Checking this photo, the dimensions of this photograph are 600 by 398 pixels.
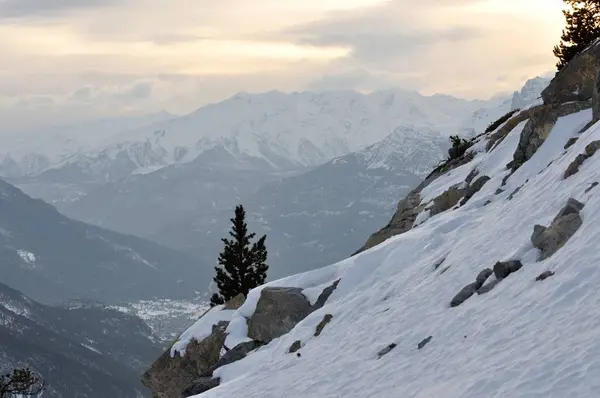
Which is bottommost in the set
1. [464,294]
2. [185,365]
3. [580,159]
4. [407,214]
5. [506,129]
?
[185,365]

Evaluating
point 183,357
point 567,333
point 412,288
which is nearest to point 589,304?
point 567,333

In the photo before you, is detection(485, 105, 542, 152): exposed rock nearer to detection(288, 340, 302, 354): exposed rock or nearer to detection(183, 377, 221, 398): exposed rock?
detection(288, 340, 302, 354): exposed rock

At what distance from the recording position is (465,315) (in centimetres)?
1948

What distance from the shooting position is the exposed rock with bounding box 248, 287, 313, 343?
3312cm

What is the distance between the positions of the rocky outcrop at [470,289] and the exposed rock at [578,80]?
1814 centimetres

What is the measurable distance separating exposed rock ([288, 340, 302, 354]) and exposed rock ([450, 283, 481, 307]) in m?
8.51

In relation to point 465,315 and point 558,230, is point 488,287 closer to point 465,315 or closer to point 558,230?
point 465,315

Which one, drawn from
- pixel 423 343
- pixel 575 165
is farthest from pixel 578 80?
pixel 423 343

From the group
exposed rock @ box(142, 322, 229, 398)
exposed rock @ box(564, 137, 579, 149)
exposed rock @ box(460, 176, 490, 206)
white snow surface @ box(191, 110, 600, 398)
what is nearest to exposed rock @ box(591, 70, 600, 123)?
exposed rock @ box(564, 137, 579, 149)

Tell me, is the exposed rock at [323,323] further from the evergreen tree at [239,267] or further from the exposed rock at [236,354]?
the evergreen tree at [239,267]

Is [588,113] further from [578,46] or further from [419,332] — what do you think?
[419,332]

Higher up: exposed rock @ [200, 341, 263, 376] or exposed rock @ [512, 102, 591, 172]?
exposed rock @ [512, 102, 591, 172]

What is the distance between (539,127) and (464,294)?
1640 cm

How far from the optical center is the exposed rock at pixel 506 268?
66.1ft
